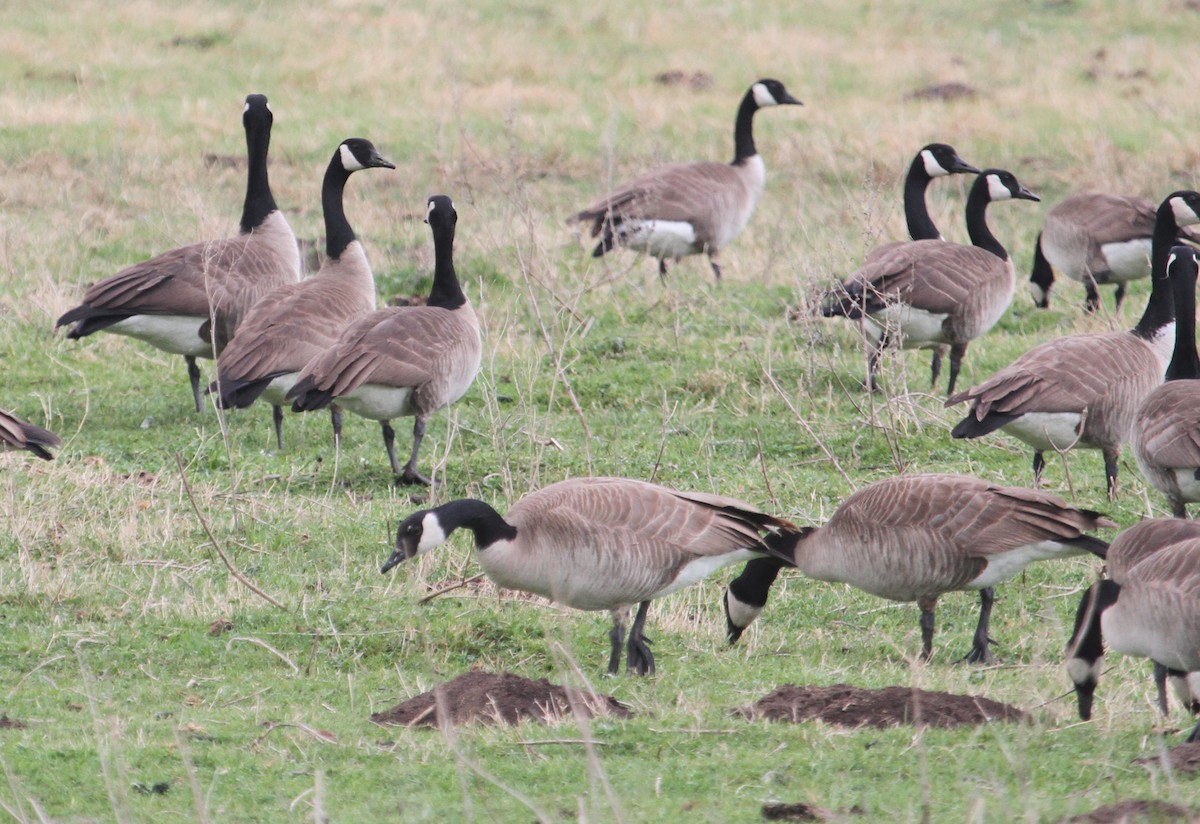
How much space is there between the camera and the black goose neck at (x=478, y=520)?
21.0 ft

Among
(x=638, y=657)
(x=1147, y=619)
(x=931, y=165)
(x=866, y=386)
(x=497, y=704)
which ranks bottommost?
(x=638, y=657)

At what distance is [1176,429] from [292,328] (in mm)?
5335

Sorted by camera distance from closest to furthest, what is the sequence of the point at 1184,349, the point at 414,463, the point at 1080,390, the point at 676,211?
1. the point at 1184,349
2. the point at 1080,390
3. the point at 414,463
4. the point at 676,211

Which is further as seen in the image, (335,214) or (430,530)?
(335,214)

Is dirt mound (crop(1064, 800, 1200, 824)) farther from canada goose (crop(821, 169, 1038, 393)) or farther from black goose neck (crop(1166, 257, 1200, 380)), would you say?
canada goose (crop(821, 169, 1038, 393))

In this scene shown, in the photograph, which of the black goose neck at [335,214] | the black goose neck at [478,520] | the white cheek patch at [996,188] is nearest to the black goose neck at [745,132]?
the white cheek patch at [996,188]

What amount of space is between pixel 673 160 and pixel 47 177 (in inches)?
295

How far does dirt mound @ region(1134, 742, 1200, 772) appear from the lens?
486cm

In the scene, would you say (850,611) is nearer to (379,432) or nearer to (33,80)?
(379,432)

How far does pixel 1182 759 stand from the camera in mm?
4922

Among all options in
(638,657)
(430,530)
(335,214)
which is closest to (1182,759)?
(638,657)

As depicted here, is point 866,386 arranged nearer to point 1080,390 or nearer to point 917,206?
point 1080,390

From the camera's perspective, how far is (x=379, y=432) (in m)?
11.1

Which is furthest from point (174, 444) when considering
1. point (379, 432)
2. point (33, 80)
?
point (33, 80)
